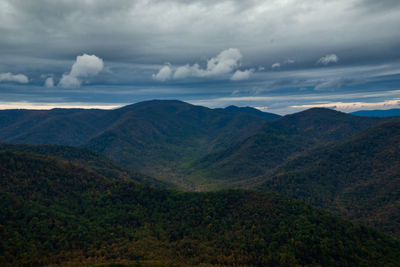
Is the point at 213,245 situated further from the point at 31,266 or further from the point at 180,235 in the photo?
the point at 31,266

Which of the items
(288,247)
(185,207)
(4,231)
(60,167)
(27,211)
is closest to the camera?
(4,231)

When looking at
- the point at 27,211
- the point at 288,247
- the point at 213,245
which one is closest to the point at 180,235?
the point at 213,245

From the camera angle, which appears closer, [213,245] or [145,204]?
[213,245]

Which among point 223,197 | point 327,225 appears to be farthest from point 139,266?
point 327,225

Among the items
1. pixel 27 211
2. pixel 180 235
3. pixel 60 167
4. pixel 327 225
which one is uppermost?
pixel 60 167

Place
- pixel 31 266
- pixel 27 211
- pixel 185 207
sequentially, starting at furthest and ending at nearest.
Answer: pixel 185 207
pixel 27 211
pixel 31 266

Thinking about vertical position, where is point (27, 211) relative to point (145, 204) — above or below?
above
